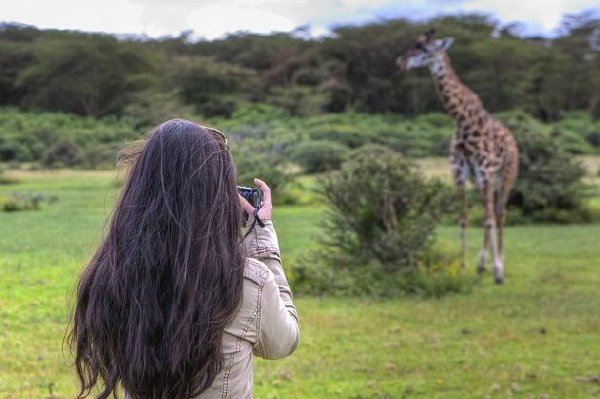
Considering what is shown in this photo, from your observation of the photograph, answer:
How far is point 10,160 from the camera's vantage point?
29.9 meters

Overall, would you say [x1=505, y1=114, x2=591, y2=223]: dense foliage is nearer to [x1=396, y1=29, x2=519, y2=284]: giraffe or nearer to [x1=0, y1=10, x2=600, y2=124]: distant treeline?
[x1=396, y1=29, x2=519, y2=284]: giraffe

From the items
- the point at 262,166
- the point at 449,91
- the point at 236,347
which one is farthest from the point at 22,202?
the point at 236,347

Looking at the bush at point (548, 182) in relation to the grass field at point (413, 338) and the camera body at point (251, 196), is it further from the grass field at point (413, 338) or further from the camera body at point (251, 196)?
the camera body at point (251, 196)

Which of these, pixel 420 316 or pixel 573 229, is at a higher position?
pixel 420 316

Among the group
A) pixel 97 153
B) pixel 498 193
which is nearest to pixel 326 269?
pixel 498 193

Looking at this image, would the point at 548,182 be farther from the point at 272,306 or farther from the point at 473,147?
the point at 272,306

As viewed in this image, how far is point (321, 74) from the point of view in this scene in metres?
39.6

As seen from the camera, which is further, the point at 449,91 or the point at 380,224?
the point at 449,91

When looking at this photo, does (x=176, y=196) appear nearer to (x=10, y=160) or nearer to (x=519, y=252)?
(x=519, y=252)

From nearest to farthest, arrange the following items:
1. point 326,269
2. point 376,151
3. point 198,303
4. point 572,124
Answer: point 198,303
point 326,269
point 376,151
point 572,124

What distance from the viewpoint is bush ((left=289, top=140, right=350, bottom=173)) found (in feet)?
81.8

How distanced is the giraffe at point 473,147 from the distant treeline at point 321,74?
25809mm

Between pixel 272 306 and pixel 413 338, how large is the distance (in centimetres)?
479

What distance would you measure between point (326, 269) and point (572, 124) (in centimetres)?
2704
